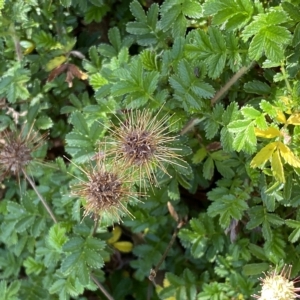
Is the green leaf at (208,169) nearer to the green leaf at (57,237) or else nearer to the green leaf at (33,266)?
the green leaf at (57,237)

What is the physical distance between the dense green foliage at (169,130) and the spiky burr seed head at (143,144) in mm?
64

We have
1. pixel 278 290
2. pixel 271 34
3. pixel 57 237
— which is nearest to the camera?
pixel 271 34

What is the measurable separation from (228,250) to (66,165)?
90 centimetres

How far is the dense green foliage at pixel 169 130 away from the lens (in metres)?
1.78

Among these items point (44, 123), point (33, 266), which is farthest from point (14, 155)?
point (33, 266)

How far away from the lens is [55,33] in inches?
103

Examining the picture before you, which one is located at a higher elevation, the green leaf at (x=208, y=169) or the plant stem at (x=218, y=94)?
the plant stem at (x=218, y=94)

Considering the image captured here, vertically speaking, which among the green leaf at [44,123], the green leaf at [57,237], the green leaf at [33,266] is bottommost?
the green leaf at [33,266]

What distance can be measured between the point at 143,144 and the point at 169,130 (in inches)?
8.3

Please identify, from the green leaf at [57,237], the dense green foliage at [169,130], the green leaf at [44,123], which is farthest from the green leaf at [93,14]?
the green leaf at [57,237]

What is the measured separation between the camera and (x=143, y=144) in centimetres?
177

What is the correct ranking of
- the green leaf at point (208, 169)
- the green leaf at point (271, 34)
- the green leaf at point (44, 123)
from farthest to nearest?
the green leaf at point (44, 123) < the green leaf at point (208, 169) < the green leaf at point (271, 34)

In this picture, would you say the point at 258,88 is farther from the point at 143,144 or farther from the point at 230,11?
the point at 143,144

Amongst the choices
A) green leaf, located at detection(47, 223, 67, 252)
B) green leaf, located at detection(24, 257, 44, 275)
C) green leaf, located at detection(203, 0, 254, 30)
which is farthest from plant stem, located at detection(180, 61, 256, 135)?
green leaf, located at detection(24, 257, 44, 275)
